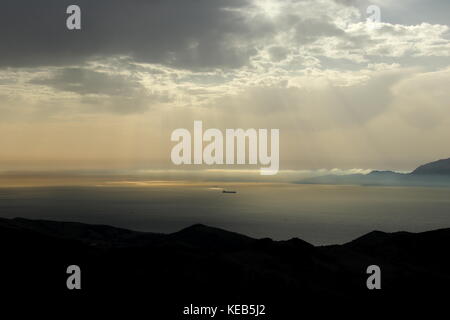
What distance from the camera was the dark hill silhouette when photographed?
71.9 metres

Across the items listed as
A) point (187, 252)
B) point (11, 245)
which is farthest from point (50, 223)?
point (187, 252)

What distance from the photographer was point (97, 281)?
7475cm

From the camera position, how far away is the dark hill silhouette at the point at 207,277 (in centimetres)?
7188

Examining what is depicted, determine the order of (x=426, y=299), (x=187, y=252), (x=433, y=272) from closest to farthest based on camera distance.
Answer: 1. (x=426, y=299)
2. (x=187, y=252)
3. (x=433, y=272)

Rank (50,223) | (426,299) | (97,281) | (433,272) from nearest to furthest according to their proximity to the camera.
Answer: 1. (97,281)
2. (426,299)
3. (433,272)
4. (50,223)

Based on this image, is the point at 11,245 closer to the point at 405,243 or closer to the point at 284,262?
the point at 284,262

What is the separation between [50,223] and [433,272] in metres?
119

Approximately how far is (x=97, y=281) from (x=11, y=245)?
69.2ft

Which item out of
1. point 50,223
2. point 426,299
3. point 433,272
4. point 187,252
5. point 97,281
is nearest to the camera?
point 97,281

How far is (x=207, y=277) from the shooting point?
254ft
